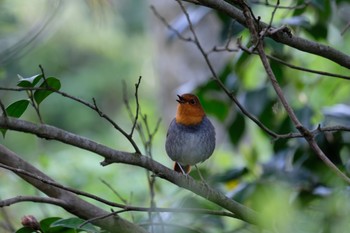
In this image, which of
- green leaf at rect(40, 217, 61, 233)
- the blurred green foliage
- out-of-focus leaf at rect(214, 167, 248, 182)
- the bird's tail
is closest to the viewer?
the blurred green foliage

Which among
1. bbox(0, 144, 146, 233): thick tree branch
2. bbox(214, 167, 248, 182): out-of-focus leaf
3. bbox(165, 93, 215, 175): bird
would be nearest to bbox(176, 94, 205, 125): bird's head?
bbox(165, 93, 215, 175): bird

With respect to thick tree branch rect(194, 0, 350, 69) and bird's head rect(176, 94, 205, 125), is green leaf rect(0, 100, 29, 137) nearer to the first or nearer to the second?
thick tree branch rect(194, 0, 350, 69)

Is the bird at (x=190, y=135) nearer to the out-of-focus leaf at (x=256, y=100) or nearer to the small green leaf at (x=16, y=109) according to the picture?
the out-of-focus leaf at (x=256, y=100)

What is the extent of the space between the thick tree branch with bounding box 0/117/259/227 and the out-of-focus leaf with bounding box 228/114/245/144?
1.13 m

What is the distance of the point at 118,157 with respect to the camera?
1.87 metres

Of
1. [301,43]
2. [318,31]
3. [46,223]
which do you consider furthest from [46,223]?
[318,31]

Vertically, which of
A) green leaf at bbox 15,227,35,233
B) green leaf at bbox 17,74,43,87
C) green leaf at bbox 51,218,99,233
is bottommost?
green leaf at bbox 15,227,35,233

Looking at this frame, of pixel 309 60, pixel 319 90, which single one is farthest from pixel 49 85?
pixel 309 60

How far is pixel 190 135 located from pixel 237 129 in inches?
10.1

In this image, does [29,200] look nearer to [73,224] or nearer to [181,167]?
[73,224]

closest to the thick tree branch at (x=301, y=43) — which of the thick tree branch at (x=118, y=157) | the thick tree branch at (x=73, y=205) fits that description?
the thick tree branch at (x=118, y=157)

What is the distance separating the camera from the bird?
10.7 feet

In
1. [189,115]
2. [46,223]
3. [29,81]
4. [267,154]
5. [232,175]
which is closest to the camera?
[29,81]

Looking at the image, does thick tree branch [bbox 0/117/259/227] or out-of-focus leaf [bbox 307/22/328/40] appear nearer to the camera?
thick tree branch [bbox 0/117/259/227]
